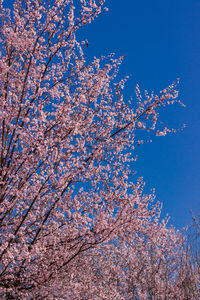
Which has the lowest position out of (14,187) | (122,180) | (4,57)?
(14,187)

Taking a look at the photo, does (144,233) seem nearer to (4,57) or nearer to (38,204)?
(38,204)

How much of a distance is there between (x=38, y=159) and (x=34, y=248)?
5.32 ft

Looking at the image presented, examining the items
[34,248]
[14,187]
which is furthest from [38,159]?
[34,248]

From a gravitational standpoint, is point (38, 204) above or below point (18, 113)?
below

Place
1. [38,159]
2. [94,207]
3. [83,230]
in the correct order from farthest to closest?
[94,207], [83,230], [38,159]

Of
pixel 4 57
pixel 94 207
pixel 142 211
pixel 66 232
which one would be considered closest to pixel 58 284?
pixel 66 232

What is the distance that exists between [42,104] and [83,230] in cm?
278

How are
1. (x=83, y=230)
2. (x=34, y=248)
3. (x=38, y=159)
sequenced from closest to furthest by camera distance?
1. (x=34, y=248)
2. (x=38, y=159)
3. (x=83, y=230)

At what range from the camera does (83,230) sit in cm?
564

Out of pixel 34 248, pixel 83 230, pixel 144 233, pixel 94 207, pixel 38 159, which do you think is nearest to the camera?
pixel 34 248

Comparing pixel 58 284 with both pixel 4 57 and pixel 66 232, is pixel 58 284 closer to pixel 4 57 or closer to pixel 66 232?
pixel 66 232

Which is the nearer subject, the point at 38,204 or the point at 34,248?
the point at 34,248

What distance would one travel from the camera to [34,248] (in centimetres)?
488

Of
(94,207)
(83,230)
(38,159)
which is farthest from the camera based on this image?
(94,207)
